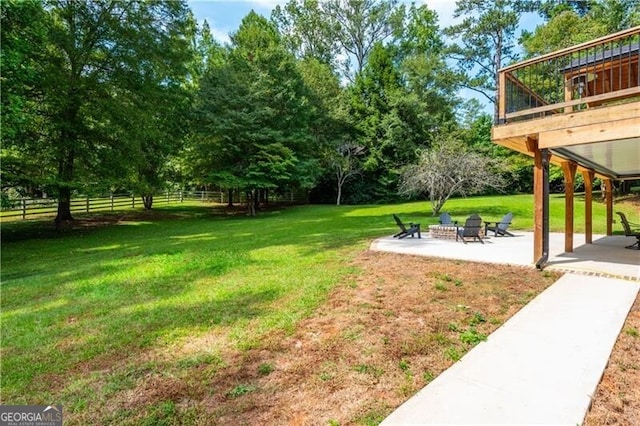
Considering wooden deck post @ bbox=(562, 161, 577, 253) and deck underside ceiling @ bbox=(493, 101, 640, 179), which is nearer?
deck underside ceiling @ bbox=(493, 101, 640, 179)

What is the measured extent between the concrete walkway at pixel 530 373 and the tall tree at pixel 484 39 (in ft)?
104

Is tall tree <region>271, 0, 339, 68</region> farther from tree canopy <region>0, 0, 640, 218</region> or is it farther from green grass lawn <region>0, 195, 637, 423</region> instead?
green grass lawn <region>0, 195, 637, 423</region>

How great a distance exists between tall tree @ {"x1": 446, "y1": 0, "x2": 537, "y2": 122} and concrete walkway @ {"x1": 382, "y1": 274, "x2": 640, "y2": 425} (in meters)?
31.8

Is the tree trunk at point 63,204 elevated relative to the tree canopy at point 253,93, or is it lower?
lower

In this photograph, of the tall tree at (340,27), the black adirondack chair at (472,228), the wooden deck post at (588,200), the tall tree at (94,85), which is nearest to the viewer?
the wooden deck post at (588,200)

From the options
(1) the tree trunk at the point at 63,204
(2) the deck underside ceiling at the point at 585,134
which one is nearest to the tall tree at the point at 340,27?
(1) the tree trunk at the point at 63,204

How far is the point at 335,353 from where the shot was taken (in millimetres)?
3543

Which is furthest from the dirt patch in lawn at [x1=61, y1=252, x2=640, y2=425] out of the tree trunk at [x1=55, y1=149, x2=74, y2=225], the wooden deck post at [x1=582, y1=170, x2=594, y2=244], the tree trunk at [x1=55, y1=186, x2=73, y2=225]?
the tree trunk at [x1=55, y1=186, x2=73, y2=225]

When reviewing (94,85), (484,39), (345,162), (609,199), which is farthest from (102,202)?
(484,39)

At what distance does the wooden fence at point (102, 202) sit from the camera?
17188mm

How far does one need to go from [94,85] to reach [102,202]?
1026 cm

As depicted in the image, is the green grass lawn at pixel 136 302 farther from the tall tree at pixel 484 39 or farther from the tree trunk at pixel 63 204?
the tall tree at pixel 484 39

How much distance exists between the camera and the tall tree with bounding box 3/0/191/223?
1313 cm

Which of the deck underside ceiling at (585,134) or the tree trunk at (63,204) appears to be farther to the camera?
the tree trunk at (63,204)
